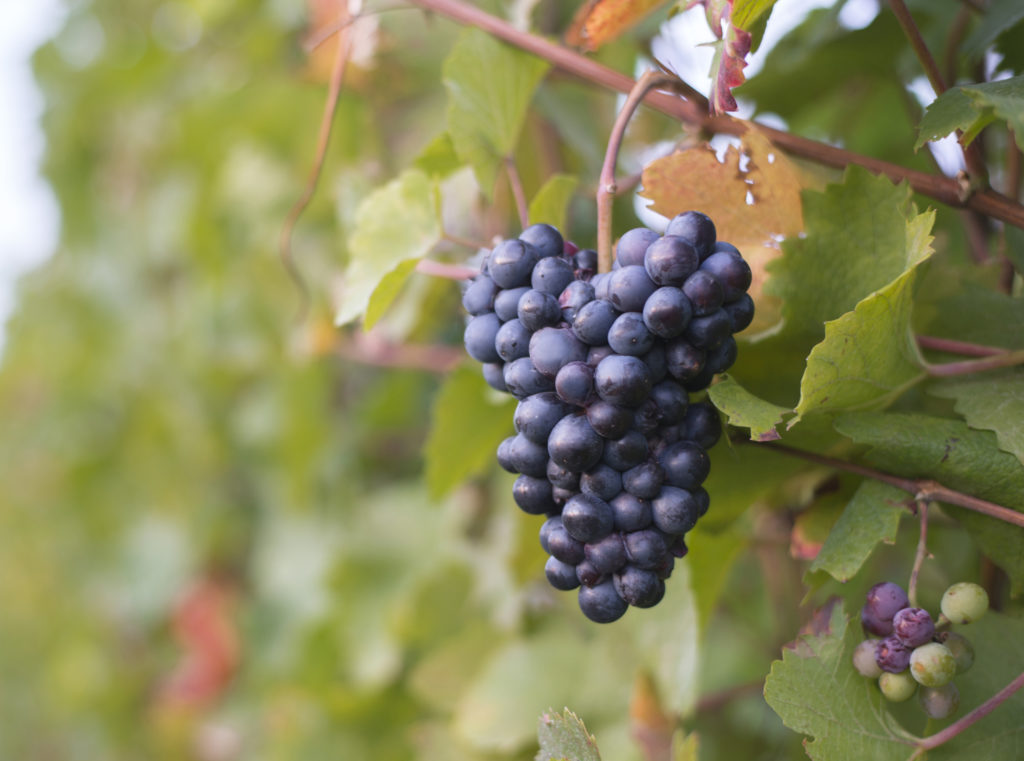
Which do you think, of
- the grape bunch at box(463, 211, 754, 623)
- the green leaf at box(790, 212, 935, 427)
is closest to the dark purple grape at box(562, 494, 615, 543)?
the grape bunch at box(463, 211, 754, 623)

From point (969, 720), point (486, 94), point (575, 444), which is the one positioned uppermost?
point (486, 94)

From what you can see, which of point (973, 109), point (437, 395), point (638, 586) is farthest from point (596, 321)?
point (437, 395)

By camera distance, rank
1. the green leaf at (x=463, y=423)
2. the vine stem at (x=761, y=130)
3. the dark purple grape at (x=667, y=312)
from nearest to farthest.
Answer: the dark purple grape at (x=667, y=312) < the vine stem at (x=761, y=130) < the green leaf at (x=463, y=423)

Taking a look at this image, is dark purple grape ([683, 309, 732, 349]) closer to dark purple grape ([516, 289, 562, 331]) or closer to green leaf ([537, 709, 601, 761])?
dark purple grape ([516, 289, 562, 331])

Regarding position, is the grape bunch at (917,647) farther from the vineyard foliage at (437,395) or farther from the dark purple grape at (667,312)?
the dark purple grape at (667,312)

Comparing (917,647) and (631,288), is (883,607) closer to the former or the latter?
(917,647)

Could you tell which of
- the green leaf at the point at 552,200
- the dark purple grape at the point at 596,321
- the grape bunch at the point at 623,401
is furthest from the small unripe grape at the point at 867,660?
the green leaf at the point at 552,200
